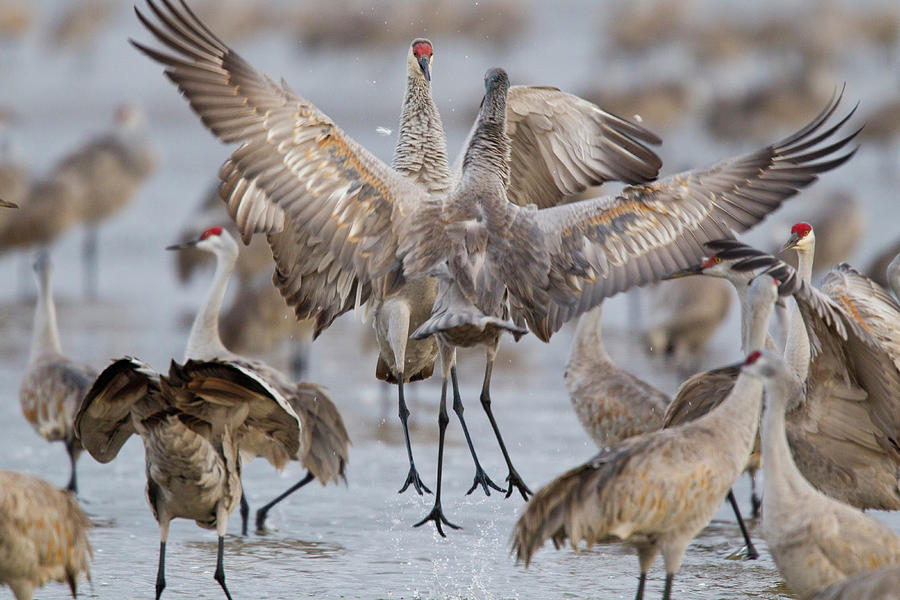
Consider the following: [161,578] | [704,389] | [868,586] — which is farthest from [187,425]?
[868,586]

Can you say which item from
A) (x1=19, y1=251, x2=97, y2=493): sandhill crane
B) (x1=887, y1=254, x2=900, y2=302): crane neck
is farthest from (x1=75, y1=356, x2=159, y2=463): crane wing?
(x1=887, y1=254, x2=900, y2=302): crane neck

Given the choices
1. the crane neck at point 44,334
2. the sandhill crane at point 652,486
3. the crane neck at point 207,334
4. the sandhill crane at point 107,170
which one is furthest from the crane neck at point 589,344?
the sandhill crane at point 107,170

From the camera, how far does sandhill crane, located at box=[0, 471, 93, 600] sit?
15.5 ft

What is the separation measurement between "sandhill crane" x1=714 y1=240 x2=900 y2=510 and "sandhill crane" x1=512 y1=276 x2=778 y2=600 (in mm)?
470

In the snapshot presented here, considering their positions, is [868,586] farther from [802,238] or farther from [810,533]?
[802,238]

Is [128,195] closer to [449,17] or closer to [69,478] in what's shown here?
[69,478]

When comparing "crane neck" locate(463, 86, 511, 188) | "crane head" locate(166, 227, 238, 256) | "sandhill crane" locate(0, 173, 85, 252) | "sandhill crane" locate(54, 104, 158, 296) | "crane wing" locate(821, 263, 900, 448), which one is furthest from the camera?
"sandhill crane" locate(54, 104, 158, 296)

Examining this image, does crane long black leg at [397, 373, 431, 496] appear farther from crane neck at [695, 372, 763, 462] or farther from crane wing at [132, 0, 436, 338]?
crane neck at [695, 372, 763, 462]

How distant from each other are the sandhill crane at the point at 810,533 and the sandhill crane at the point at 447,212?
4.86 feet

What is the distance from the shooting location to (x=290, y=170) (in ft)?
18.4

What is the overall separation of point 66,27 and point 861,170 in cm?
1411

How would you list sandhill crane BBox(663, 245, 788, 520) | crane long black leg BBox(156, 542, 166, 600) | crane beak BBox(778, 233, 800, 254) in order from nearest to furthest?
1. crane long black leg BBox(156, 542, 166, 600)
2. sandhill crane BBox(663, 245, 788, 520)
3. crane beak BBox(778, 233, 800, 254)

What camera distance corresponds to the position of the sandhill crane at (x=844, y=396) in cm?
499

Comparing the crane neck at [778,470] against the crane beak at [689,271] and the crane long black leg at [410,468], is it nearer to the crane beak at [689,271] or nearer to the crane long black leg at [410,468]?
the crane beak at [689,271]
